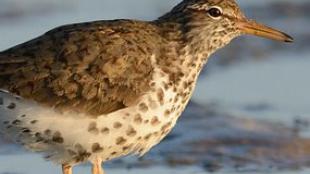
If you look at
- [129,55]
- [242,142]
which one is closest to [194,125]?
[242,142]

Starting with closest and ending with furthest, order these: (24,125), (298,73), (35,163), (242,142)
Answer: (24,125) < (35,163) < (242,142) < (298,73)

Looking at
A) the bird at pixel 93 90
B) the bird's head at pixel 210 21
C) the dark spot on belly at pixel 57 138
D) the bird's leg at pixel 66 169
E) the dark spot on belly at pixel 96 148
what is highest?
the bird's head at pixel 210 21

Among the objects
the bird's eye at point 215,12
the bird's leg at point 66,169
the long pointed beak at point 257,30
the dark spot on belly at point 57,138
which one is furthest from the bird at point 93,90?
the long pointed beak at point 257,30

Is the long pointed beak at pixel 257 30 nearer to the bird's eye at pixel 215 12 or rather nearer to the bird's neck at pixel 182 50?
the bird's eye at pixel 215 12

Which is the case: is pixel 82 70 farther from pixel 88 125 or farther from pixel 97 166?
pixel 97 166

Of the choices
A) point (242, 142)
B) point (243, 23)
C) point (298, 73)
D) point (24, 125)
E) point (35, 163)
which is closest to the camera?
point (24, 125)

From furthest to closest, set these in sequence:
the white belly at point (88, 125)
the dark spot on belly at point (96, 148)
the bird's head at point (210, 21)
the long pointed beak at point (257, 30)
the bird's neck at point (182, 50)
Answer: the long pointed beak at point (257, 30), the bird's head at point (210, 21), the bird's neck at point (182, 50), the dark spot on belly at point (96, 148), the white belly at point (88, 125)

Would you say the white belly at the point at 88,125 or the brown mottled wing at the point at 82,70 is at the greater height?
the brown mottled wing at the point at 82,70

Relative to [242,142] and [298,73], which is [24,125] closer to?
[242,142]
